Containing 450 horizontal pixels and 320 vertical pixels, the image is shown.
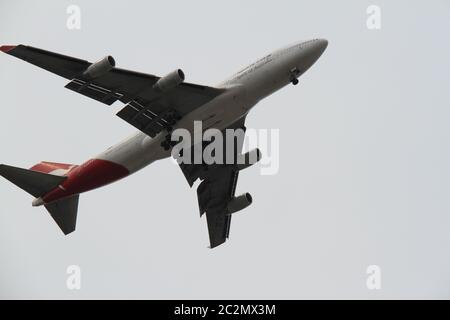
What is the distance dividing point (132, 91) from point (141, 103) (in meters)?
1.18

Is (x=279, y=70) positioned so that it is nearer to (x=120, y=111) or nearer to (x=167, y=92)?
(x=167, y=92)

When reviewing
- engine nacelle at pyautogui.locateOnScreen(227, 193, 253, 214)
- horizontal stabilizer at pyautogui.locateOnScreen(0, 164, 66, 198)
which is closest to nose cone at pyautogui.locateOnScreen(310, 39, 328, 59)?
engine nacelle at pyautogui.locateOnScreen(227, 193, 253, 214)

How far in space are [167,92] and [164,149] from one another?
4.01m

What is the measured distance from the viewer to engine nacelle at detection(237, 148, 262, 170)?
5334cm

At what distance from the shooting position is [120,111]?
157 ft

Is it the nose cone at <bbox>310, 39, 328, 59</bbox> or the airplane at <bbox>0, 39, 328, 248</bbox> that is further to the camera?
the nose cone at <bbox>310, 39, 328, 59</bbox>

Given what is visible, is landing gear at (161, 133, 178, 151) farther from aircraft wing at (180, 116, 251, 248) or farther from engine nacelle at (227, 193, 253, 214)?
engine nacelle at (227, 193, 253, 214)

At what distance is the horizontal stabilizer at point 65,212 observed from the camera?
52.2 meters

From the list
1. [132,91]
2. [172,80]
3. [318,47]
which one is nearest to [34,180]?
[132,91]

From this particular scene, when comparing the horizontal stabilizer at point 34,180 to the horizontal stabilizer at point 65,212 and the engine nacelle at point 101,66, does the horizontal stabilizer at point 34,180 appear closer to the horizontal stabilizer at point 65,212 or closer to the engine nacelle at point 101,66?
the horizontal stabilizer at point 65,212

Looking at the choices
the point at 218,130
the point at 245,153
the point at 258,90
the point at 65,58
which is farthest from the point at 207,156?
the point at 65,58

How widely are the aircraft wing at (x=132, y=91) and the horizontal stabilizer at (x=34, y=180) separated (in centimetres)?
697

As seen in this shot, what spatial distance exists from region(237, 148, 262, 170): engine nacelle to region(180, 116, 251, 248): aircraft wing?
2.09 ft

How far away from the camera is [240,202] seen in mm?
57125
